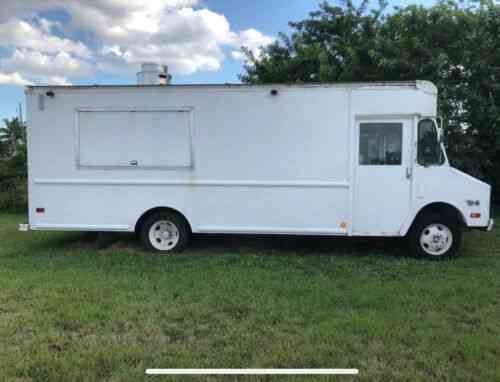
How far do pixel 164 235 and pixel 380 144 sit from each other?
12.0ft

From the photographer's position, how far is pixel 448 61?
9.55m

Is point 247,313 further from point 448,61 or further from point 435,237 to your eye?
point 448,61

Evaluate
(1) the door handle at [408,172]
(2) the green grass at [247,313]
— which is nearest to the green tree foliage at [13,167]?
(2) the green grass at [247,313]

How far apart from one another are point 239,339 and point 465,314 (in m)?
2.31

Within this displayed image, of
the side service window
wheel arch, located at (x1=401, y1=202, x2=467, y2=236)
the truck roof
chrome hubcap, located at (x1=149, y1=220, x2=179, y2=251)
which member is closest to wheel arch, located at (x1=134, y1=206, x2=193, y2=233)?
chrome hubcap, located at (x1=149, y1=220, x2=179, y2=251)

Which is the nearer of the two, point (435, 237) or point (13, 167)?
point (435, 237)

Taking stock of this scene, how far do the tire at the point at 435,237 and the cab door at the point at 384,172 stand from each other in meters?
0.31

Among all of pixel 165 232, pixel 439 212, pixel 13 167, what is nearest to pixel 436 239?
pixel 439 212

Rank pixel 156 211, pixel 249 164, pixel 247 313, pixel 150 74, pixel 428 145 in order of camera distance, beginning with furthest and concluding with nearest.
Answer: pixel 150 74, pixel 156 211, pixel 249 164, pixel 428 145, pixel 247 313

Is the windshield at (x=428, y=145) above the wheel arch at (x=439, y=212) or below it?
above

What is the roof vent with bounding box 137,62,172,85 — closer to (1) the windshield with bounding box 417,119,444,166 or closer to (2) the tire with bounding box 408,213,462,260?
(1) the windshield with bounding box 417,119,444,166

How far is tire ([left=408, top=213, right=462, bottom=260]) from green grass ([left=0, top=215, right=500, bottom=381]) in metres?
0.24

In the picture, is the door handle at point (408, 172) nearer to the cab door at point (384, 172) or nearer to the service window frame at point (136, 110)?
the cab door at point (384, 172)

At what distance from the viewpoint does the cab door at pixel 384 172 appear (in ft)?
19.5
